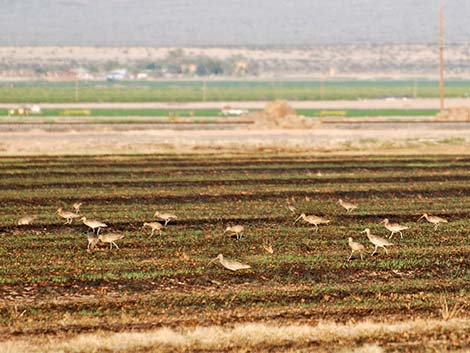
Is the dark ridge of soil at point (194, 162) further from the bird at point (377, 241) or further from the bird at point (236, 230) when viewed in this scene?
the bird at point (377, 241)

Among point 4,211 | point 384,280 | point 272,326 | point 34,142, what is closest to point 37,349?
point 272,326

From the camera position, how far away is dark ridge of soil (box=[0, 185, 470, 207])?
121 feet

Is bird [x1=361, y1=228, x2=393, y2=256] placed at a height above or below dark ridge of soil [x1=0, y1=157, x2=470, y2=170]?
above

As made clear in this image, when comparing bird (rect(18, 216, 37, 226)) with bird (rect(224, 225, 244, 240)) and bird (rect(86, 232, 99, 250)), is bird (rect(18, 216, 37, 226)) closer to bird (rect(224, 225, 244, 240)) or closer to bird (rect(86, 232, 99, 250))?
bird (rect(86, 232, 99, 250))

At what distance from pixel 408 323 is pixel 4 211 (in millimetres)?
17436

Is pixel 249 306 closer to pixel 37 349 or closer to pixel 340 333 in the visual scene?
pixel 340 333

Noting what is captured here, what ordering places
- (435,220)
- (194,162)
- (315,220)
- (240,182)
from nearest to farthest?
(315,220)
(435,220)
(240,182)
(194,162)

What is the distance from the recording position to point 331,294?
22422mm

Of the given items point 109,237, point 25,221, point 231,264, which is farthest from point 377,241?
point 25,221

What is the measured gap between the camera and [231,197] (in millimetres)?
38312

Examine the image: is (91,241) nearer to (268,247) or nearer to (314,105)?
(268,247)

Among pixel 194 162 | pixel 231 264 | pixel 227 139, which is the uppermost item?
pixel 231 264

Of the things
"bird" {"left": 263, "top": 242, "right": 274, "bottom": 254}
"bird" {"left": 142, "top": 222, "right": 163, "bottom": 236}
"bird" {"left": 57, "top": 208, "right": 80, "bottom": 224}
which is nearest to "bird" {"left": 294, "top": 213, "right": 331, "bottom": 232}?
"bird" {"left": 263, "top": 242, "right": 274, "bottom": 254}

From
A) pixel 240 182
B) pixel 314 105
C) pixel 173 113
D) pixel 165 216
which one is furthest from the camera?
pixel 314 105
